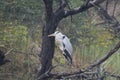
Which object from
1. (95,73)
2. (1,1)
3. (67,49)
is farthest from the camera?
(1,1)

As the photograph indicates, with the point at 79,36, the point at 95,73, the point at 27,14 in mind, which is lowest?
the point at 95,73

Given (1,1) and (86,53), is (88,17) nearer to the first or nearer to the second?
(1,1)

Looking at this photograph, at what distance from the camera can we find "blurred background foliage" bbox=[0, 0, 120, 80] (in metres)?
3.24

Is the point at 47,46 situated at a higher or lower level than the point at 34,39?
lower

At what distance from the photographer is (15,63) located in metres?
3.70

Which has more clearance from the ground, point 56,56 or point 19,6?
point 19,6

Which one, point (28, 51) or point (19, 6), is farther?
point (19, 6)

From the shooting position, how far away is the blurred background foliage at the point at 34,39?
10.6 ft

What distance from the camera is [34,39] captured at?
13.2ft

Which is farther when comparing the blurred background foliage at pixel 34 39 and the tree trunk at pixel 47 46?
the blurred background foliage at pixel 34 39

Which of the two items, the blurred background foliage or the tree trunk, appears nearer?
the tree trunk

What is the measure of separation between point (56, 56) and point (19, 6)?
110 cm

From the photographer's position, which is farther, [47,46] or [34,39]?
[34,39]

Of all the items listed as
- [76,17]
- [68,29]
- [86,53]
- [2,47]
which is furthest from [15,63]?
[76,17]
